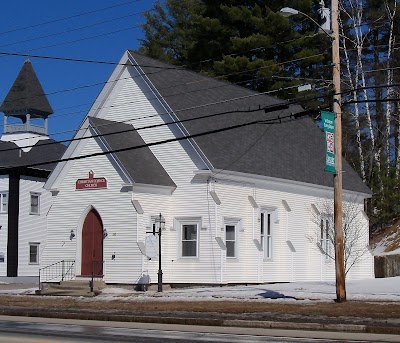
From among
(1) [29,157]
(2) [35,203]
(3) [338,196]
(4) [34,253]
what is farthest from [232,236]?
(1) [29,157]

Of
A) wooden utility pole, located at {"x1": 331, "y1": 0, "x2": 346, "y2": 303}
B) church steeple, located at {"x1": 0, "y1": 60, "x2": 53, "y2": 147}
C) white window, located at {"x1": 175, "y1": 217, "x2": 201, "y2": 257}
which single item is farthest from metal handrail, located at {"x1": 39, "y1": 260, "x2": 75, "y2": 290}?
church steeple, located at {"x1": 0, "y1": 60, "x2": 53, "y2": 147}

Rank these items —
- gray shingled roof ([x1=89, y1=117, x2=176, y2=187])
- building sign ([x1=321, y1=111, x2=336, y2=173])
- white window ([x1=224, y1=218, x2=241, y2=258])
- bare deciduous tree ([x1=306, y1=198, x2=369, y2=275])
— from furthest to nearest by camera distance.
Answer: bare deciduous tree ([x1=306, y1=198, x2=369, y2=275]) < white window ([x1=224, y1=218, x2=241, y2=258]) < gray shingled roof ([x1=89, y1=117, x2=176, y2=187]) < building sign ([x1=321, y1=111, x2=336, y2=173])

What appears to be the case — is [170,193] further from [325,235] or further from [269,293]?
[325,235]

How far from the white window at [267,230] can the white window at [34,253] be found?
20.6 meters

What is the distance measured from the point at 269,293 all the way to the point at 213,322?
8173mm

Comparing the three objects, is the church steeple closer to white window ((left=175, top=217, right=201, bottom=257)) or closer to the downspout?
the downspout

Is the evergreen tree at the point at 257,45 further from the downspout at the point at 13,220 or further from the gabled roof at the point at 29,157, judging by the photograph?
the downspout at the point at 13,220

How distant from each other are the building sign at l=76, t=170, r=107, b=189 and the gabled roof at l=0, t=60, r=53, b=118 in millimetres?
24089

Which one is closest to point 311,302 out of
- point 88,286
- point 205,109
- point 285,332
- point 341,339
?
point 285,332

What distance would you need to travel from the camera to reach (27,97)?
56719 mm

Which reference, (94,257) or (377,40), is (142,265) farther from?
(377,40)

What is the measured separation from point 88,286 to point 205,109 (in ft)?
33.6

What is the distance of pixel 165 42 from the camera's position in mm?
73250

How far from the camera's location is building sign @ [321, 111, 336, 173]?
24.0m
